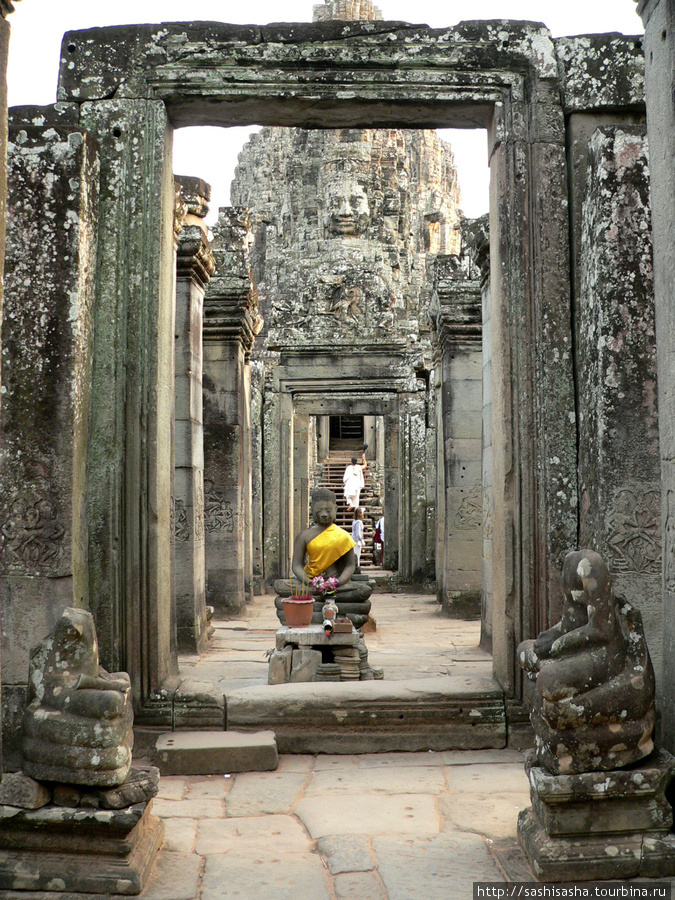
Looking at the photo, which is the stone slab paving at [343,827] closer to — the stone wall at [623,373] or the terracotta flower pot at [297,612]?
the stone wall at [623,373]

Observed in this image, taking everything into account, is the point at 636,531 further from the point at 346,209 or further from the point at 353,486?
the point at 346,209

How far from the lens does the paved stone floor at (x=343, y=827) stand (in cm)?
344

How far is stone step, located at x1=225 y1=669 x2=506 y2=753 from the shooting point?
5.41 m

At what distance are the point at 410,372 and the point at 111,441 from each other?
32.5 ft

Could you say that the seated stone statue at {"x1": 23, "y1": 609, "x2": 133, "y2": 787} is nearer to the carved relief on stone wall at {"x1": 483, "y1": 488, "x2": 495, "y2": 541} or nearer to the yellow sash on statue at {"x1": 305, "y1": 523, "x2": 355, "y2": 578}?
the yellow sash on statue at {"x1": 305, "y1": 523, "x2": 355, "y2": 578}

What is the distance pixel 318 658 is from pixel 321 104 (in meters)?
3.86

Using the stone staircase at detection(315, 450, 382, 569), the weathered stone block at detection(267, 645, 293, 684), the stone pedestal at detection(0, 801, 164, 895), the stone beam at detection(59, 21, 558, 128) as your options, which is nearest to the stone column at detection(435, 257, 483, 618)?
the weathered stone block at detection(267, 645, 293, 684)

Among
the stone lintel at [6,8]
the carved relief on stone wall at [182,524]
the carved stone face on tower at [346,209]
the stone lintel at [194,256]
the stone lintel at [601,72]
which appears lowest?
the carved relief on stone wall at [182,524]

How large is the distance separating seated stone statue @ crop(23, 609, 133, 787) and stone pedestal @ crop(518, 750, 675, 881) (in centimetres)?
169

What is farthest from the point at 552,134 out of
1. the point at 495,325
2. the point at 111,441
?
the point at 111,441

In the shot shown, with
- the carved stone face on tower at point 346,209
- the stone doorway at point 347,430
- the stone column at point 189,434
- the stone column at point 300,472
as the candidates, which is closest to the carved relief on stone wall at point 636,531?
the stone column at point 189,434

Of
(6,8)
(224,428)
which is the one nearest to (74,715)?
(6,8)

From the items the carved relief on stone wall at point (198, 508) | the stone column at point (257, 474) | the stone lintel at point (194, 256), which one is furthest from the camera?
the stone column at point (257, 474)

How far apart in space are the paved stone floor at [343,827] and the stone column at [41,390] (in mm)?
1227
